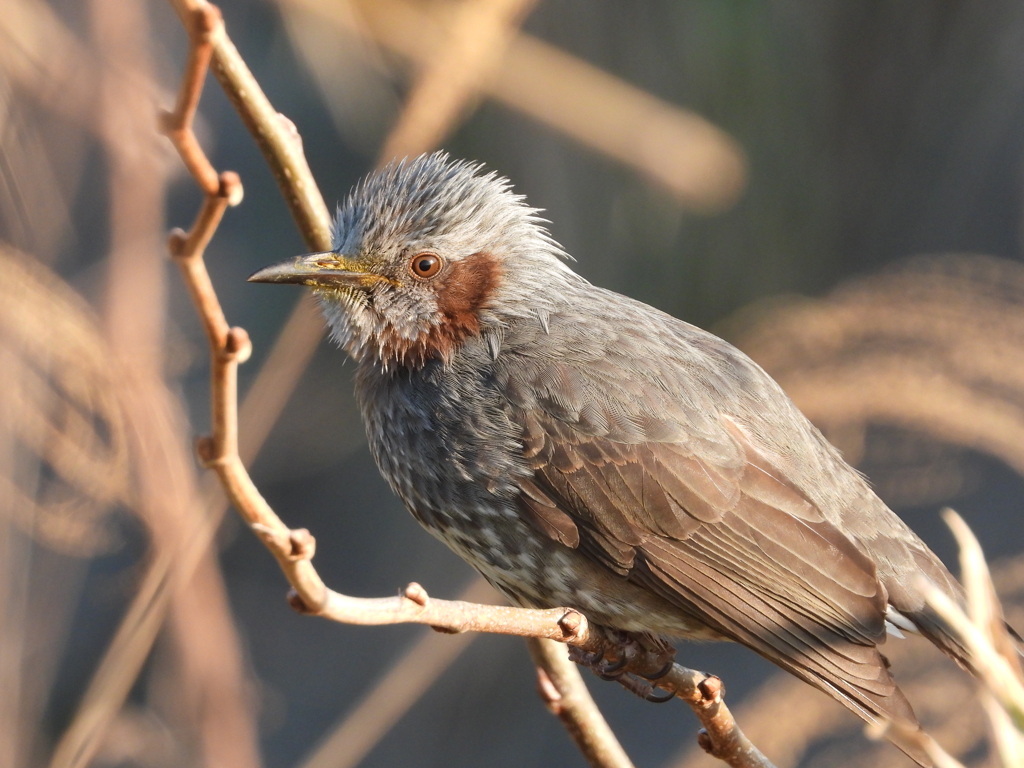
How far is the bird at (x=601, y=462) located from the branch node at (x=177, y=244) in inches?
67.5

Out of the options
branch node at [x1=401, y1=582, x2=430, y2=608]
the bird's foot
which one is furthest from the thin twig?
branch node at [x1=401, y1=582, x2=430, y2=608]

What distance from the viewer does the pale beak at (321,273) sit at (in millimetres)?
3500

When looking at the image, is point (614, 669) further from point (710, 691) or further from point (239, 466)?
point (239, 466)

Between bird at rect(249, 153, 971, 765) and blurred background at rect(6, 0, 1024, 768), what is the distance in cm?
30

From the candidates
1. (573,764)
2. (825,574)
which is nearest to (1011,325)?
(825,574)

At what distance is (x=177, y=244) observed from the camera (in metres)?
1.74

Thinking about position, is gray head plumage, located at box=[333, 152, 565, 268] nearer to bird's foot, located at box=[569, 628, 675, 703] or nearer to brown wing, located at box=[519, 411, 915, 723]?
brown wing, located at box=[519, 411, 915, 723]

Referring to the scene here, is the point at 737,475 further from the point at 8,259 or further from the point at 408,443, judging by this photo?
the point at 8,259

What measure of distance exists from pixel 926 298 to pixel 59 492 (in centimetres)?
347

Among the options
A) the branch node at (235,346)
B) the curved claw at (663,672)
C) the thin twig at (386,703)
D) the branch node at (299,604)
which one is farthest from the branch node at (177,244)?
the thin twig at (386,703)

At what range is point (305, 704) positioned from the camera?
8.16 meters

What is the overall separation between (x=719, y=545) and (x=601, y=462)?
46cm

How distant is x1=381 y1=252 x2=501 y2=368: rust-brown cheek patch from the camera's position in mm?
3691

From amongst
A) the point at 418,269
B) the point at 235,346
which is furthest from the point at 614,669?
the point at 235,346
